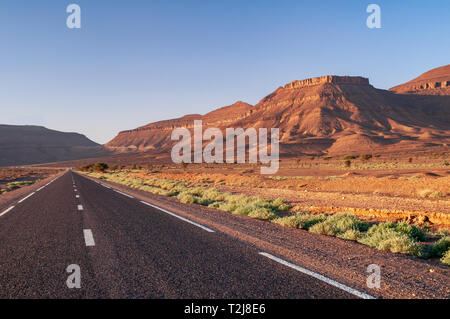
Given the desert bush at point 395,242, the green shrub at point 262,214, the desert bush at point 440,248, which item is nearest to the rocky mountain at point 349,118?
the green shrub at point 262,214

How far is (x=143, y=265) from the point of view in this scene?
5270mm

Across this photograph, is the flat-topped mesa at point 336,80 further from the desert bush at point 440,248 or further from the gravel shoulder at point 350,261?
the desert bush at point 440,248

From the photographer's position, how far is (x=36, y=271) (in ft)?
16.4

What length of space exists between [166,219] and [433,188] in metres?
15.2

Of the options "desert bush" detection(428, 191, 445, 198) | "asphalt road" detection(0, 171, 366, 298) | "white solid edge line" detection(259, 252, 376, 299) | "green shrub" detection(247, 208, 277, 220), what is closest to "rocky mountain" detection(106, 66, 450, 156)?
"desert bush" detection(428, 191, 445, 198)

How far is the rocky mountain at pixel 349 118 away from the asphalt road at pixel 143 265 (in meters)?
95.8

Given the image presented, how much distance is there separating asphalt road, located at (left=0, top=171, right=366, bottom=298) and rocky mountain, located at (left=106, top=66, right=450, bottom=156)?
314 feet

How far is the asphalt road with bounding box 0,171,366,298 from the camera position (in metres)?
4.14

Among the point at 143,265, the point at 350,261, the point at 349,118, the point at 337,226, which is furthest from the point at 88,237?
the point at 349,118

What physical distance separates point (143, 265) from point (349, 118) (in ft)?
461

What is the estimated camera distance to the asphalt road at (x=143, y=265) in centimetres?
414

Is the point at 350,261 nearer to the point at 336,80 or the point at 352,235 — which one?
the point at 352,235
